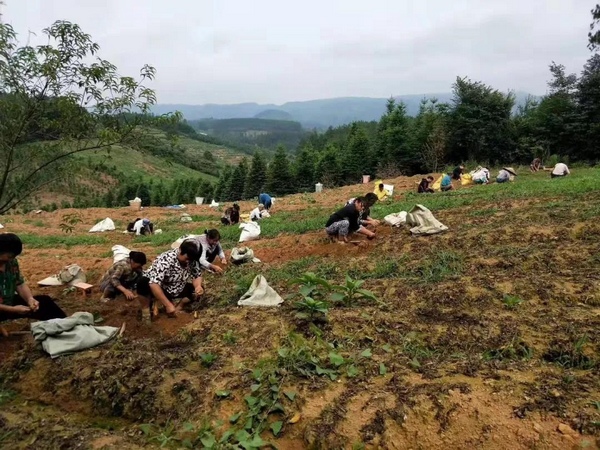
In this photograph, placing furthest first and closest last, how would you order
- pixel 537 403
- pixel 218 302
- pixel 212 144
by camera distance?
pixel 212 144, pixel 218 302, pixel 537 403

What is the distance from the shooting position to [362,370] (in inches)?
146

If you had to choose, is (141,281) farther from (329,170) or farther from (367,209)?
(329,170)

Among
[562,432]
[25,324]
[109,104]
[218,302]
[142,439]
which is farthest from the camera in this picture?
[218,302]

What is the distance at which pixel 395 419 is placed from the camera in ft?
10.2

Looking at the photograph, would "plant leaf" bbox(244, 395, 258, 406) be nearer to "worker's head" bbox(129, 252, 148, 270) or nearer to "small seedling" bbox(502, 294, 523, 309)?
"small seedling" bbox(502, 294, 523, 309)

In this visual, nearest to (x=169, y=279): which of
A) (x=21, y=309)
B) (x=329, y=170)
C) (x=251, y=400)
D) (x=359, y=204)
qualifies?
(x=21, y=309)

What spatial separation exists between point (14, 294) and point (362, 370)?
12.9ft

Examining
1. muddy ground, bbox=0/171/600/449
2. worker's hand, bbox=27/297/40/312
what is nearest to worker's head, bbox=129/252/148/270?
muddy ground, bbox=0/171/600/449

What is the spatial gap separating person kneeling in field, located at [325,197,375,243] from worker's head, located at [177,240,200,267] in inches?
153

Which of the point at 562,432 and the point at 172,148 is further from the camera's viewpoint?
the point at 172,148

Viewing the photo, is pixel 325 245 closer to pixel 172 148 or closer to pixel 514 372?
pixel 172 148

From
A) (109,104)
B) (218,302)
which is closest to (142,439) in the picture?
(218,302)

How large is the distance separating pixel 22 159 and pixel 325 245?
17.8 ft

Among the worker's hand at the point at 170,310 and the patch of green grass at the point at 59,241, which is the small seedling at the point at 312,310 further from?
the patch of green grass at the point at 59,241
